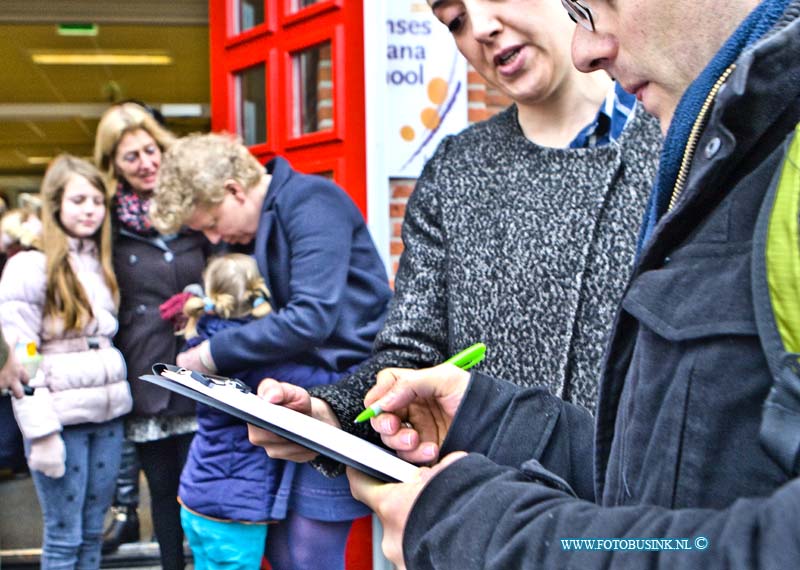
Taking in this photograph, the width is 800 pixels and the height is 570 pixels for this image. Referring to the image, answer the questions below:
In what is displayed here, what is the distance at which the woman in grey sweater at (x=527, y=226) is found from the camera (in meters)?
1.38

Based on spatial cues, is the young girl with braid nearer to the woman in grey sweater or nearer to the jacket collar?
the woman in grey sweater

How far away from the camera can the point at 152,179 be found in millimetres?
3090

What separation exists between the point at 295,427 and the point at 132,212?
2338 mm

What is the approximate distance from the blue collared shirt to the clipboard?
0.75m

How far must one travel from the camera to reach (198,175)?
8.28ft

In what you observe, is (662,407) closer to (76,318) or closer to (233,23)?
(76,318)

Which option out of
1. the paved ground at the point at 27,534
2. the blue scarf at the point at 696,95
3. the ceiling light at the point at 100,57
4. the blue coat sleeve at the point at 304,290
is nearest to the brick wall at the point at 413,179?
the blue coat sleeve at the point at 304,290

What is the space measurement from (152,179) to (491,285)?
6.48 feet

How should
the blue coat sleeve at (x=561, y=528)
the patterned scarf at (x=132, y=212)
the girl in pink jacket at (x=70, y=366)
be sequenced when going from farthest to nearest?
1. the patterned scarf at (x=132, y=212)
2. the girl in pink jacket at (x=70, y=366)
3. the blue coat sleeve at (x=561, y=528)

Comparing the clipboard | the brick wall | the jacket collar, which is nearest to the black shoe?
the brick wall

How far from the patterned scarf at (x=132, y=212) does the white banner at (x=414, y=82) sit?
90 cm

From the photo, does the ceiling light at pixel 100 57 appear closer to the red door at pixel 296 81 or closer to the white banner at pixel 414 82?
the red door at pixel 296 81

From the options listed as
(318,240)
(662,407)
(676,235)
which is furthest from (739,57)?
(318,240)

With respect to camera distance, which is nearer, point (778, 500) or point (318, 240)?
point (778, 500)
